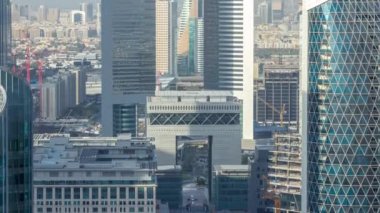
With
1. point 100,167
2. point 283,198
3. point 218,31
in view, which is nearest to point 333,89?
point 100,167

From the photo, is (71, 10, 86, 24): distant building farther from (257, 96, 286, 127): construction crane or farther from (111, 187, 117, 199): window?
(111, 187, 117, 199): window

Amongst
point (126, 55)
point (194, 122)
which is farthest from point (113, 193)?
point (126, 55)

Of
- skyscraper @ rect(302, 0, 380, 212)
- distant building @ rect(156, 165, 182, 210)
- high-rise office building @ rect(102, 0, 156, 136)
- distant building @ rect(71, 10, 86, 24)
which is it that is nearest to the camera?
skyscraper @ rect(302, 0, 380, 212)

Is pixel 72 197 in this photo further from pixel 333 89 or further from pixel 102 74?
pixel 102 74

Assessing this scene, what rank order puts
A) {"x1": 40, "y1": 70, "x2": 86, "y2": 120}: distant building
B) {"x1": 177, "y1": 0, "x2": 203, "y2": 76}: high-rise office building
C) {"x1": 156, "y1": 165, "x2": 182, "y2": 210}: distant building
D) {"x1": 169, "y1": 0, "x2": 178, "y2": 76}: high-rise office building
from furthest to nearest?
1. {"x1": 169, "y1": 0, "x2": 178, "y2": 76}: high-rise office building
2. {"x1": 177, "y1": 0, "x2": 203, "y2": 76}: high-rise office building
3. {"x1": 40, "y1": 70, "x2": 86, "y2": 120}: distant building
4. {"x1": 156, "y1": 165, "x2": 182, "y2": 210}: distant building

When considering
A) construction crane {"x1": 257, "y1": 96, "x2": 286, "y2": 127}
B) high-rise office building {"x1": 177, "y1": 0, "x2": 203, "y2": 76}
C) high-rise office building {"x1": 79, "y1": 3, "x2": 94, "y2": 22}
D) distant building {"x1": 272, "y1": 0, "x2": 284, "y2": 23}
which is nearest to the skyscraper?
construction crane {"x1": 257, "y1": 96, "x2": 286, "y2": 127}

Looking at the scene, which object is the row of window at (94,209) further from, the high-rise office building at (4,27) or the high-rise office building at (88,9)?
the high-rise office building at (88,9)

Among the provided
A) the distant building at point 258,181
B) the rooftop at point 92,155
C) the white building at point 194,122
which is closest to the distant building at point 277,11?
the white building at point 194,122
